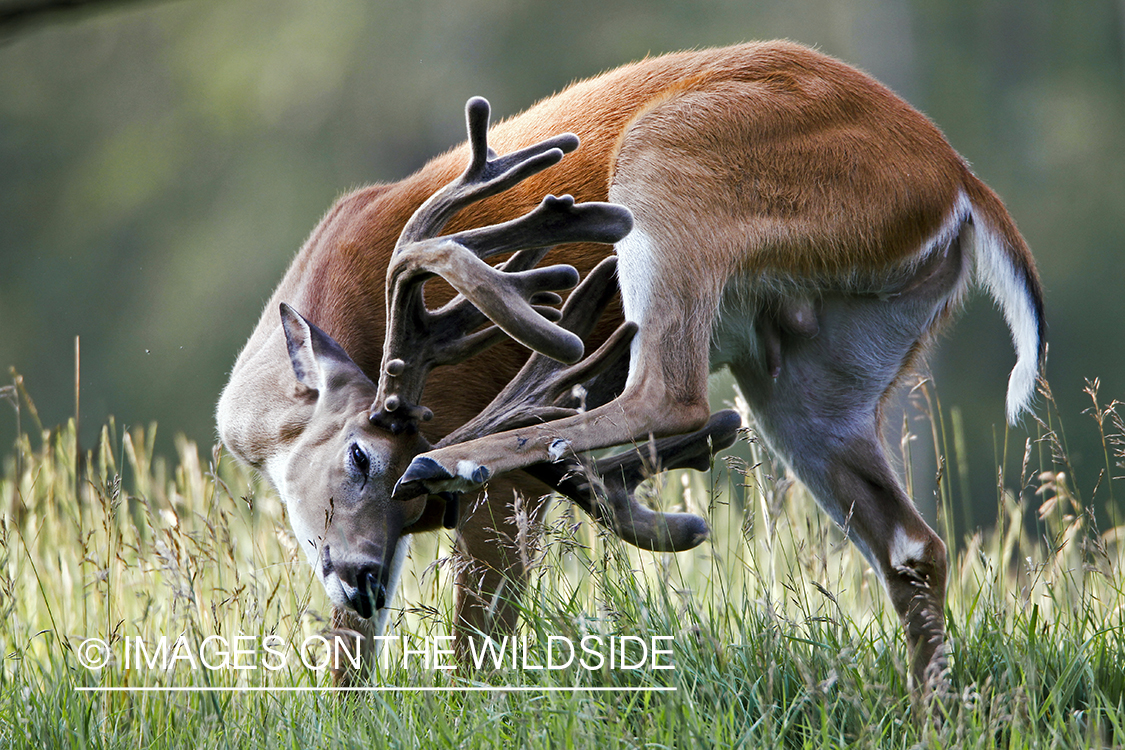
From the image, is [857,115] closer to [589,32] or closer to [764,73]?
[764,73]

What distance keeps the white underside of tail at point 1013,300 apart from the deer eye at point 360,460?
186cm

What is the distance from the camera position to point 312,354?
317 cm

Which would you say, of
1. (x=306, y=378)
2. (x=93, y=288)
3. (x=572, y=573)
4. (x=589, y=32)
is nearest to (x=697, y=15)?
(x=589, y=32)

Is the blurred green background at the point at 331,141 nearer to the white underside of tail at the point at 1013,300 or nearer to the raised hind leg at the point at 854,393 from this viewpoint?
the white underside of tail at the point at 1013,300

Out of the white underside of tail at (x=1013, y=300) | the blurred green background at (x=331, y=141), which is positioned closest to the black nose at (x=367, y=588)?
the white underside of tail at (x=1013, y=300)

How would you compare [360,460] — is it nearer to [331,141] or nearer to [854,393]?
[854,393]

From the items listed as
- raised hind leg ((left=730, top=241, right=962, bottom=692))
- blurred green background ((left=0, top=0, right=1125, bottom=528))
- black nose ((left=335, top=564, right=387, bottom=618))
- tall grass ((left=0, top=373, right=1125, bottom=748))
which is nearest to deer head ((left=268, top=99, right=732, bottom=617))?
black nose ((left=335, top=564, right=387, bottom=618))

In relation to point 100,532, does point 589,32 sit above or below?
above

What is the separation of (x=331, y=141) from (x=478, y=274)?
1232cm

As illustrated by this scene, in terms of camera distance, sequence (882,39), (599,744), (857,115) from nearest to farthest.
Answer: (599,744), (857,115), (882,39)

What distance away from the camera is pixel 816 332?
3346mm

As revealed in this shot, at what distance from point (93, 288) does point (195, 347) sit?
251 cm

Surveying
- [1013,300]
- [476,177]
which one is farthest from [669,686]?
[1013,300]

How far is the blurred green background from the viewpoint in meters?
13.3
